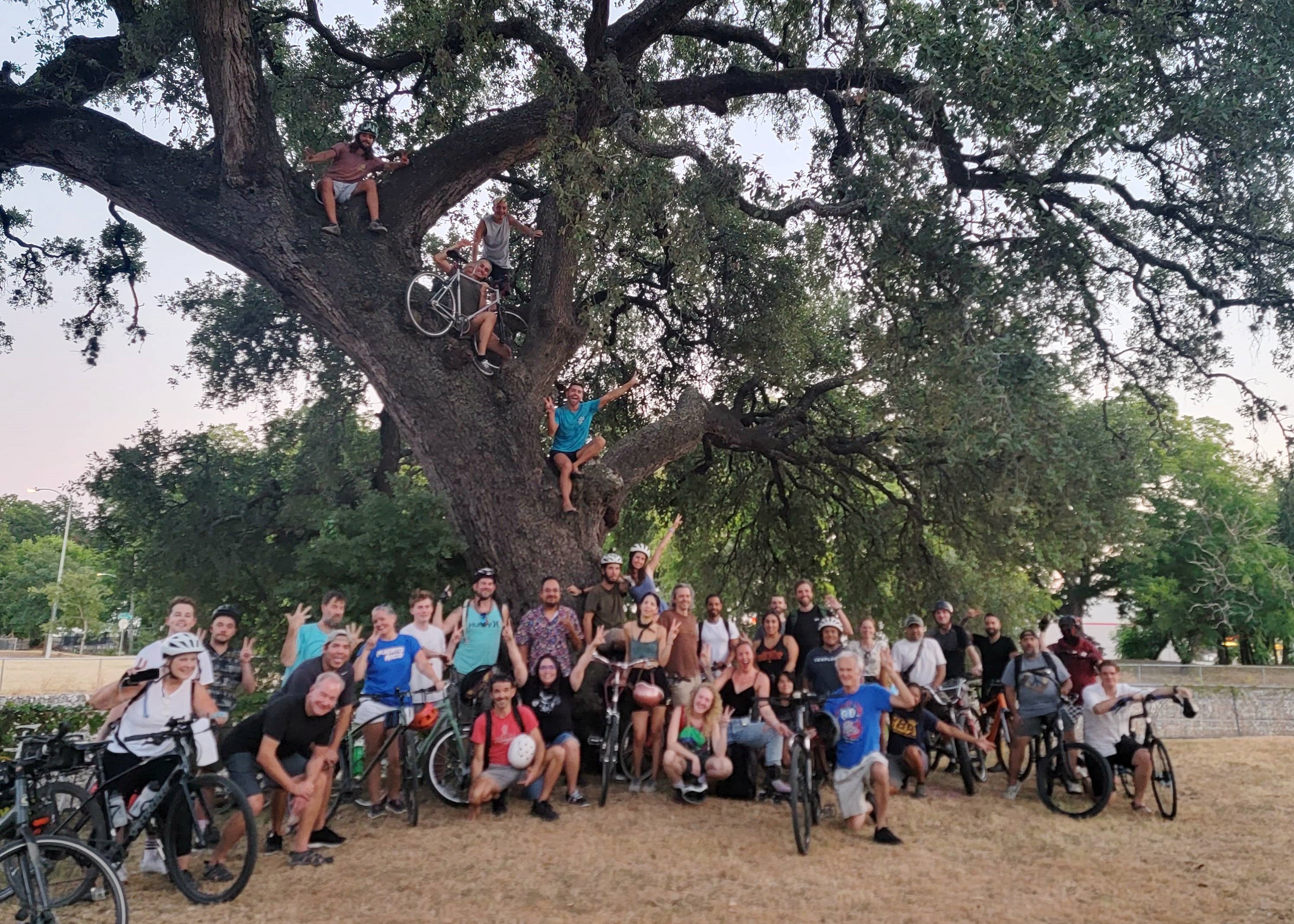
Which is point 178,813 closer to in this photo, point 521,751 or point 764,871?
point 521,751

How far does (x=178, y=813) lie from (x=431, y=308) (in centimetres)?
535

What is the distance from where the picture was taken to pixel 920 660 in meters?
8.95

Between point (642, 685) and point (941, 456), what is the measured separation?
7102mm

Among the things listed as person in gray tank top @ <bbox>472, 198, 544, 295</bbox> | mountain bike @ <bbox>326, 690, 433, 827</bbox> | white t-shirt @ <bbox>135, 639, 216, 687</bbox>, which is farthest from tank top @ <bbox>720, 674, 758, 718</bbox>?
person in gray tank top @ <bbox>472, 198, 544, 295</bbox>

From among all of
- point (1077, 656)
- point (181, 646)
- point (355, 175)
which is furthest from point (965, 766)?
point (355, 175)

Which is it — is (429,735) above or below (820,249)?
below

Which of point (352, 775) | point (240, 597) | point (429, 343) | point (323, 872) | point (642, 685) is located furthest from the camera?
point (240, 597)

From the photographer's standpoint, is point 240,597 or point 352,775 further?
point 240,597

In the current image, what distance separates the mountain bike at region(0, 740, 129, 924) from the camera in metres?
4.39

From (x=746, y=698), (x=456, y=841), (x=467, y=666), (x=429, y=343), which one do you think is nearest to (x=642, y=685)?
(x=746, y=698)

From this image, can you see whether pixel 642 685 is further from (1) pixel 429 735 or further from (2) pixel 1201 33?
(2) pixel 1201 33

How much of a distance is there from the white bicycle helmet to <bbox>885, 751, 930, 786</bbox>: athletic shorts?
5.81 metres

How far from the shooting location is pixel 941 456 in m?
13.3

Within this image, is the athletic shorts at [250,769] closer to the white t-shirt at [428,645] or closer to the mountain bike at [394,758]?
the mountain bike at [394,758]
